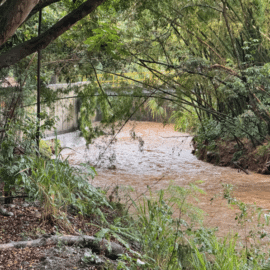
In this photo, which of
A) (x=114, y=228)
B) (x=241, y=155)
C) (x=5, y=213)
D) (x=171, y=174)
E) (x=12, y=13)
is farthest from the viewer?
(x=241, y=155)

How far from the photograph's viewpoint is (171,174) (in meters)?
7.65

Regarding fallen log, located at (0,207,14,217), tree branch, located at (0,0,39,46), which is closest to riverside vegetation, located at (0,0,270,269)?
tree branch, located at (0,0,39,46)

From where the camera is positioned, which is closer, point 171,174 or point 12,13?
point 12,13

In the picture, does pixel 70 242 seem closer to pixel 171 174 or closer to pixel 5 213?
pixel 5 213

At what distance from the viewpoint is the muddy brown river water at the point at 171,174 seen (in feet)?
16.6

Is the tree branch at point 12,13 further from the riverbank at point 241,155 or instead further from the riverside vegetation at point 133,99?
the riverbank at point 241,155

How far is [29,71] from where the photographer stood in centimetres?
464

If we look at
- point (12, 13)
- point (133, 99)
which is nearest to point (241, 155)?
point (133, 99)

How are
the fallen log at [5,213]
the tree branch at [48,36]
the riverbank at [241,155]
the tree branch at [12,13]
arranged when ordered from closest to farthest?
the tree branch at [12,13] < the tree branch at [48,36] < the fallen log at [5,213] < the riverbank at [241,155]

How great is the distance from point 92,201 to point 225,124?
4.42 m

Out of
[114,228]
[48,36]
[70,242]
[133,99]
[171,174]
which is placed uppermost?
[48,36]

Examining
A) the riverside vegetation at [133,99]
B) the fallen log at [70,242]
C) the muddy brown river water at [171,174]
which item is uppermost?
the riverside vegetation at [133,99]

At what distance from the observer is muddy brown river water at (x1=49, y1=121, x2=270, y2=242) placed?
200 inches

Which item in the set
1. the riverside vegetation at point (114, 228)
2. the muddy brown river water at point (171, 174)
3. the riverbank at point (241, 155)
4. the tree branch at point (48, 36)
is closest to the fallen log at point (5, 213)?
the riverside vegetation at point (114, 228)
